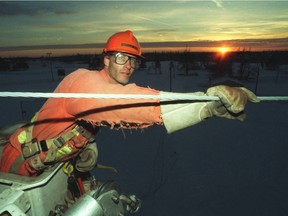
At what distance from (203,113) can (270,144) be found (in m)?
9.17

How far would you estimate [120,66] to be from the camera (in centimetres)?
285

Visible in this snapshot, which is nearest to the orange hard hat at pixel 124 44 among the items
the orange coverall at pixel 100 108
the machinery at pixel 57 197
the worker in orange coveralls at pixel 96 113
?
the worker in orange coveralls at pixel 96 113

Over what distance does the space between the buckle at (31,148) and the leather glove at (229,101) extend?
1.65m

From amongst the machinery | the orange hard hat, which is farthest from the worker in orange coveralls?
the machinery

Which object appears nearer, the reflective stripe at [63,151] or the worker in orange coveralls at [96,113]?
the worker in orange coveralls at [96,113]

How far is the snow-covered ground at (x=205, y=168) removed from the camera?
19.6 ft

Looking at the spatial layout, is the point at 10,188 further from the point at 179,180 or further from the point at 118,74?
the point at 179,180

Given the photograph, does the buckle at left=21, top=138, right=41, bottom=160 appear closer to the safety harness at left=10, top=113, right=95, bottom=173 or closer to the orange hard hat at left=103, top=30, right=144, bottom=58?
the safety harness at left=10, top=113, right=95, bottom=173

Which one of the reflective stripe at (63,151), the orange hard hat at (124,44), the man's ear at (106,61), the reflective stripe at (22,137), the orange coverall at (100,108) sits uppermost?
the orange hard hat at (124,44)

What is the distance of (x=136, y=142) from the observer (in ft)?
32.4

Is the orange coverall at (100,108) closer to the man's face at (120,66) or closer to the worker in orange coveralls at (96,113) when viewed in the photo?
the worker in orange coveralls at (96,113)

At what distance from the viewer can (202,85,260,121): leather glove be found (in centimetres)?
160

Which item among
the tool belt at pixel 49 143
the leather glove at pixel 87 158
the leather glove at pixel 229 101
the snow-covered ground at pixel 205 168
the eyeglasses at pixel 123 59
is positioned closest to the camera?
the leather glove at pixel 229 101

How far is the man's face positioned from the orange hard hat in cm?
7
